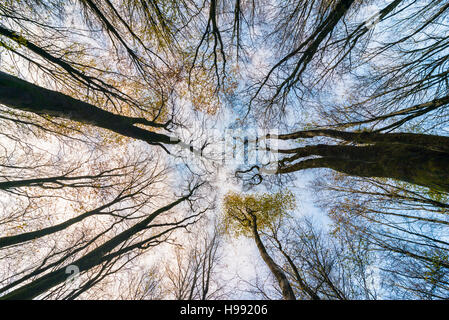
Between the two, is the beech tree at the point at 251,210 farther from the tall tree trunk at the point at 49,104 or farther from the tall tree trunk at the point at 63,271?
the tall tree trunk at the point at 49,104

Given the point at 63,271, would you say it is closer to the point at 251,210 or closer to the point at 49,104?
the point at 49,104

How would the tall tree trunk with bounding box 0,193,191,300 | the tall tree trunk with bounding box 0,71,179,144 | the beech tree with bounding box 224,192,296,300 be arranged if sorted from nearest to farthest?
the tall tree trunk with bounding box 0,71,179,144 → the tall tree trunk with bounding box 0,193,191,300 → the beech tree with bounding box 224,192,296,300

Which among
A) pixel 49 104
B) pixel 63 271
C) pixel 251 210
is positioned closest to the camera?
pixel 49 104

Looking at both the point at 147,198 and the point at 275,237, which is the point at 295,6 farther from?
the point at 147,198

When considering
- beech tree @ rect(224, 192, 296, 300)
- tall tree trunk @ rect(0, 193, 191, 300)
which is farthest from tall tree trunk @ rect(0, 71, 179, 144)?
beech tree @ rect(224, 192, 296, 300)

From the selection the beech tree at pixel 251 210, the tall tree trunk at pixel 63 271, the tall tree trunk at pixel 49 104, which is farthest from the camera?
the beech tree at pixel 251 210

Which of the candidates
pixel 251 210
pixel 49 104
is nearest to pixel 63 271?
pixel 49 104

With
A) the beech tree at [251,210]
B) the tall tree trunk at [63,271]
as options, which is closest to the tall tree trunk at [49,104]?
the tall tree trunk at [63,271]

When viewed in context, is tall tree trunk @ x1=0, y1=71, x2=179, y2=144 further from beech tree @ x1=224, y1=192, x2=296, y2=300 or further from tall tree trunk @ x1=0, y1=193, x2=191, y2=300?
beech tree @ x1=224, y1=192, x2=296, y2=300

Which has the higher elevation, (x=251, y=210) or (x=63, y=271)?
(x=251, y=210)

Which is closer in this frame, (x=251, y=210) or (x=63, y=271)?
(x=63, y=271)

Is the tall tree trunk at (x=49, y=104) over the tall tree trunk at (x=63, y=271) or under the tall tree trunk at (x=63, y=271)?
over
